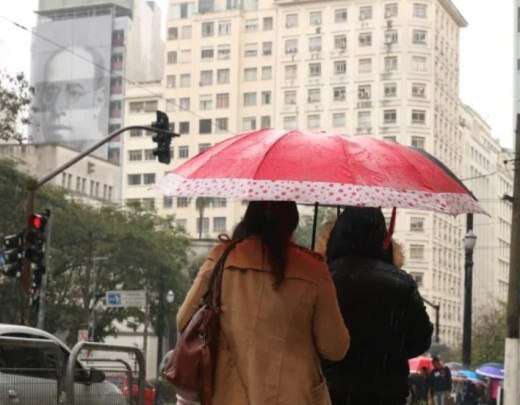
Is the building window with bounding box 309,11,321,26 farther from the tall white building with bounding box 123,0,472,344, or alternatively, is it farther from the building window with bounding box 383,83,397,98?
the building window with bounding box 383,83,397,98

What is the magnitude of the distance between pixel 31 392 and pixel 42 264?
1429 cm

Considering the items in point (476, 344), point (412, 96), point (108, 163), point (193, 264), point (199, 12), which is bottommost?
point (476, 344)

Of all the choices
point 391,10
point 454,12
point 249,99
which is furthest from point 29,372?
point 454,12

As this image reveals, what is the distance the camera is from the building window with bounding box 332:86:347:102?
119m

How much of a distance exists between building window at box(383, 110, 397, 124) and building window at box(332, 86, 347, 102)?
5.47m

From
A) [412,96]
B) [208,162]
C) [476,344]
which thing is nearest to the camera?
[208,162]

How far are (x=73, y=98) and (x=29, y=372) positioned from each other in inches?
4749

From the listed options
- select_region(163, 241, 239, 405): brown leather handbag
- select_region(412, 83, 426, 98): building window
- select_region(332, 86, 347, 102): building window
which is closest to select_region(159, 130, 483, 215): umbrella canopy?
select_region(163, 241, 239, 405): brown leather handbag

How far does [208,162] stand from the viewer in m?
4.91

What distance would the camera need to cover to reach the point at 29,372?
9547mm

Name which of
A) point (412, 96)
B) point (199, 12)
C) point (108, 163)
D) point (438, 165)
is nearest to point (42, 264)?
point (438, 165)

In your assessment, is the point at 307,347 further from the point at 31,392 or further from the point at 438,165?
the point at 31,392

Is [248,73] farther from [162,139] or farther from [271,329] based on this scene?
[271,329]

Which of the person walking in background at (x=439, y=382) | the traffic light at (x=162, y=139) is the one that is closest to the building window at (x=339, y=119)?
the person walking in background at (x=439, y=382)
